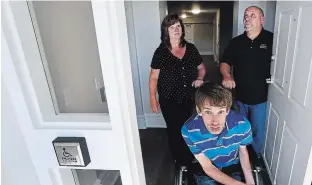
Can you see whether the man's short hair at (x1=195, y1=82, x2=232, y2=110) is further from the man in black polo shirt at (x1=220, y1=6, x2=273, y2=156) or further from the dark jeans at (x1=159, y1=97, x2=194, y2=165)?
the dark jeans at (x1=159, y1=97, x2=194, y2=165)

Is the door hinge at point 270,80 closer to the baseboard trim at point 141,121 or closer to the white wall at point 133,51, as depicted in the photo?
the white wall at point 133,51

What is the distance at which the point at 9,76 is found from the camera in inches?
27.3

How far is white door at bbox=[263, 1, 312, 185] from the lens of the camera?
1.15m

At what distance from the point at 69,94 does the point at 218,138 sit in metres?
0.79

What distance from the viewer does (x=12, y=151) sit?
714mm

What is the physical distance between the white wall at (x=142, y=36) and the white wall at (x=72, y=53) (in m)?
1.76

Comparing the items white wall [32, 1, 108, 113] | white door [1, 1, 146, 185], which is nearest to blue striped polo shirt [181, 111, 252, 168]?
white door [1, 1, 146, 185]

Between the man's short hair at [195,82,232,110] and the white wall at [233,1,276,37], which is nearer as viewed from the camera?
the man's short hair at [195,82,232,110]

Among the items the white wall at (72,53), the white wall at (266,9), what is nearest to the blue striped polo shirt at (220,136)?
the white wall at (72,53)

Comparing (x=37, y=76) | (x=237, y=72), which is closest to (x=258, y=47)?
(x=237, y=72)

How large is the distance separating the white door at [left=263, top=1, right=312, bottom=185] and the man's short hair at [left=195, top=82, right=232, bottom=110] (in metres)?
0.40

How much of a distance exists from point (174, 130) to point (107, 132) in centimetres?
130

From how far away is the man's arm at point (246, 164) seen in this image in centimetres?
120

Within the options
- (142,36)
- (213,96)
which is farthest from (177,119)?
(142,36)
